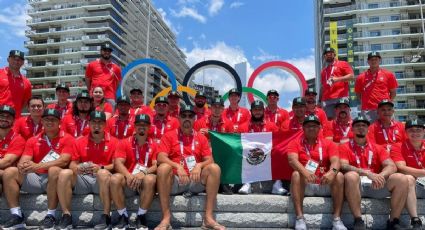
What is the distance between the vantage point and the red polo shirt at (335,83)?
7895 millimetres

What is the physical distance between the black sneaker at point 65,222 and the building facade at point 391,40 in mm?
53847

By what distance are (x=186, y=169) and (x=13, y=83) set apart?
14.0ft

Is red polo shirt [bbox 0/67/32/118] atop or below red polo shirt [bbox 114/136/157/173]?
atop

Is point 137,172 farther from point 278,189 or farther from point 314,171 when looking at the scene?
point 314,171

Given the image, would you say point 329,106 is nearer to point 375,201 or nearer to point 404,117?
point 375,201

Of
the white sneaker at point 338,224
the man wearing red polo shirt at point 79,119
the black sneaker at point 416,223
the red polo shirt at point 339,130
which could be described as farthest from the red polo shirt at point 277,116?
the man wearing red polo shirt at point 79,119

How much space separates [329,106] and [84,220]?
5.41m

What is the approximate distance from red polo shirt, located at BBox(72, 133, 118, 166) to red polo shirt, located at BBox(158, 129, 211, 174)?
767 millimetres

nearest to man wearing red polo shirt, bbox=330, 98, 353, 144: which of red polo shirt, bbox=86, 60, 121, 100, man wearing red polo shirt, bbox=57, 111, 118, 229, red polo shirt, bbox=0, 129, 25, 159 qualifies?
man wearing red polo shirt, bbox=57, 111, 118, 229

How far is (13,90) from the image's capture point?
7355 mm

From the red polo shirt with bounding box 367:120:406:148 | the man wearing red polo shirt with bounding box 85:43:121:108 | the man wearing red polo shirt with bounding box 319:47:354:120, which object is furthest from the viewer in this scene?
the man wearing red polo shirt with bounding box 85:43:121:108

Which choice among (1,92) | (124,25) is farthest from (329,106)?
(124,25)

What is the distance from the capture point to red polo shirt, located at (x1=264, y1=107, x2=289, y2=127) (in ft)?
24.2

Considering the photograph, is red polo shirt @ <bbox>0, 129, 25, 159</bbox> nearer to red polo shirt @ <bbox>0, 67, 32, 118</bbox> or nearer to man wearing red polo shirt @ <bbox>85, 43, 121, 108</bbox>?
red polo shirt @ <bbox>0, 67, 32, 118</bbox>
